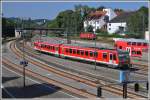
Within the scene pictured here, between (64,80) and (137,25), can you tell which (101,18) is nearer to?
(137,25)

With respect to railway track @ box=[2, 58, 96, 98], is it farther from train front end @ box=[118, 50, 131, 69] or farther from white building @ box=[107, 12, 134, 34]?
white building @ box=[107, 12, 134, 34]

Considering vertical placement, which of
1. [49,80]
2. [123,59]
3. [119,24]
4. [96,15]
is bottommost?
[49,80]

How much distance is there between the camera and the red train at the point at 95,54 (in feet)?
201

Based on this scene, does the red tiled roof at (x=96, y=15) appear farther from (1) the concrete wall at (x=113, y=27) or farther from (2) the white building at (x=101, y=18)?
(1) the concrete wall at (x=113, y=27)

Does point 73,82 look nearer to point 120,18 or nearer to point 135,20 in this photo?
point 135,20

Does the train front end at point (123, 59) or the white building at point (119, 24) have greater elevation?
the white building at point (119, 24)

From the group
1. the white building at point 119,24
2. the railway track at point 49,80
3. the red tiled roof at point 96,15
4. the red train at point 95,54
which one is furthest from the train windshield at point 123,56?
the red tiled roof at point 96,15

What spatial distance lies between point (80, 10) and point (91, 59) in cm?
11680

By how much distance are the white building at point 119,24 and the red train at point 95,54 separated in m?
66.2

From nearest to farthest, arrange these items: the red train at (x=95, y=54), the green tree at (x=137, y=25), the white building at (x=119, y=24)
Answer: the red train at (x=95, y=54), the green tree at (x=137, y=25), the white building at (x=119, y=24)

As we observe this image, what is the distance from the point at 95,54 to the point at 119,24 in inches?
3501

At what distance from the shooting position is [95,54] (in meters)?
64.9

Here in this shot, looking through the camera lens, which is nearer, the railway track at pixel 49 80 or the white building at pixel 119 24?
the railway track at pixel 49 80

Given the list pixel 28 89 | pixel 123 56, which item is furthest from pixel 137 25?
pixel 28 89
